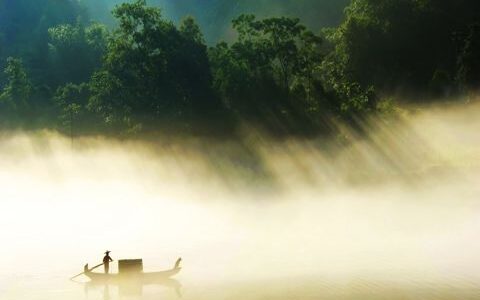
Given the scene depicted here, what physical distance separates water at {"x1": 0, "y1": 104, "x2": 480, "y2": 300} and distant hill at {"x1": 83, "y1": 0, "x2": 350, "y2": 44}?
235ft

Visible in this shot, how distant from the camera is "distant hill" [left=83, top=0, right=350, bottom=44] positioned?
6186 inches

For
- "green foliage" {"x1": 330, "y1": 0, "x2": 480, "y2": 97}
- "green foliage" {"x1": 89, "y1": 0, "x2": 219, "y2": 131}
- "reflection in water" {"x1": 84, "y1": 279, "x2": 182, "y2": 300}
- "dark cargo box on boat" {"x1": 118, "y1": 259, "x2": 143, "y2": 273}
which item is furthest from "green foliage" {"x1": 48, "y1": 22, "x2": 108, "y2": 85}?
"dark cargo box on boat" {"x1": 118, "y1": 259, "x2": 143, "y2": 273}

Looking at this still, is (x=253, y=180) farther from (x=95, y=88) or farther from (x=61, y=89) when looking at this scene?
(x=61, y=89)

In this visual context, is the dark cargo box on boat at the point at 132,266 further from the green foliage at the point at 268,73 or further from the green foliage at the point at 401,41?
the green foliage at the point at 401,41

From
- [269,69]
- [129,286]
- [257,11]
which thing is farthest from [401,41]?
[257,11]

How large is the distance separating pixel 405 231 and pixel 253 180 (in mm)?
35697

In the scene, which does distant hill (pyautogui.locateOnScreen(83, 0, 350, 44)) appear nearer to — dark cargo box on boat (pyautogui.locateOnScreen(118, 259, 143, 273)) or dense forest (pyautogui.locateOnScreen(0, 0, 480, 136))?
dense forest (pyautogui.locateOnScreen(0, 0, 480, 136))

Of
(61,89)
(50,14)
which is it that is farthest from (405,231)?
(50,14)

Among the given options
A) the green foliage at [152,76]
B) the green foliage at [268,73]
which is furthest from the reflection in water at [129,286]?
the green foliage at [268,73]

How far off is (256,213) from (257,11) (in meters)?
111

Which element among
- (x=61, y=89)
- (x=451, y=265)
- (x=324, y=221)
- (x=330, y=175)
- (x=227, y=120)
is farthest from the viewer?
(x=61, y=89)

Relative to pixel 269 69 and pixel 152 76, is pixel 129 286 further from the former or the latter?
pixel 269 69

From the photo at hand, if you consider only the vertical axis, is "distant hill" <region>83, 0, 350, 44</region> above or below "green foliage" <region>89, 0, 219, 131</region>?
above

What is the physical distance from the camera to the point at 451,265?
41375 millimetres
